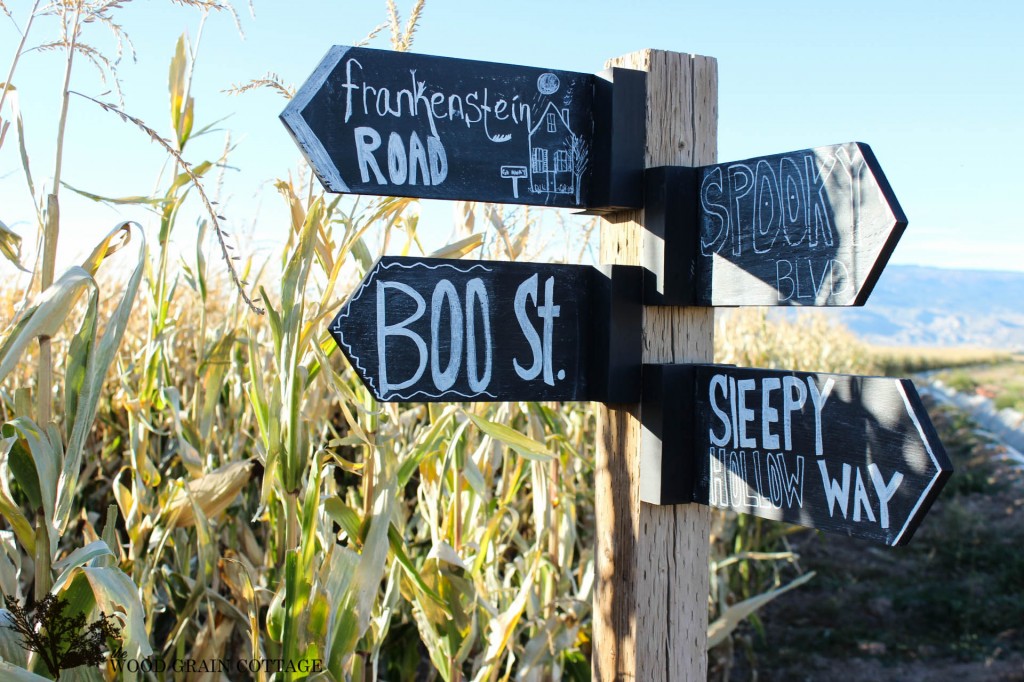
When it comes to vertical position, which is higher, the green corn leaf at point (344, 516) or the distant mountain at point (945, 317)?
the distant mountain at point (945, 317)

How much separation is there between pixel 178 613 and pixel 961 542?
4634mm

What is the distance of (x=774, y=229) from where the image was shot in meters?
1.31

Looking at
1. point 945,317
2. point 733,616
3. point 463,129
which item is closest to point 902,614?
point 733,616

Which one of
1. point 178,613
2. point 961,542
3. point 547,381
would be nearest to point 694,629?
point 547,381

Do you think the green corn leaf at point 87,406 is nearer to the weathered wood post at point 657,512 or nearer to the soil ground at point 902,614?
the weathered wood post at point 657,512

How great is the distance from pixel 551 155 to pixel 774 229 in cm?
37

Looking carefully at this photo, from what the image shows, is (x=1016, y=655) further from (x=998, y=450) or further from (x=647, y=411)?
(x=998, y=450)

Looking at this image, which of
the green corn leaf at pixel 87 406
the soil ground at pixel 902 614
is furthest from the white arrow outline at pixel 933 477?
the soil ground at pixel 902 614

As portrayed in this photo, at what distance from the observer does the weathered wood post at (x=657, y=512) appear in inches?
56.3

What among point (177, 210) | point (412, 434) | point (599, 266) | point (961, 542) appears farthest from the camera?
point (961, 542)

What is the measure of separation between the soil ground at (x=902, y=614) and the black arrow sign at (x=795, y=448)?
211 cm

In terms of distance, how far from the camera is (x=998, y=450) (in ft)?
26.9

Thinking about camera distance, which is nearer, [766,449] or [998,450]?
[766,449]

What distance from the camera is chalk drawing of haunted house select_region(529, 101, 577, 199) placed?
1.41 metres
